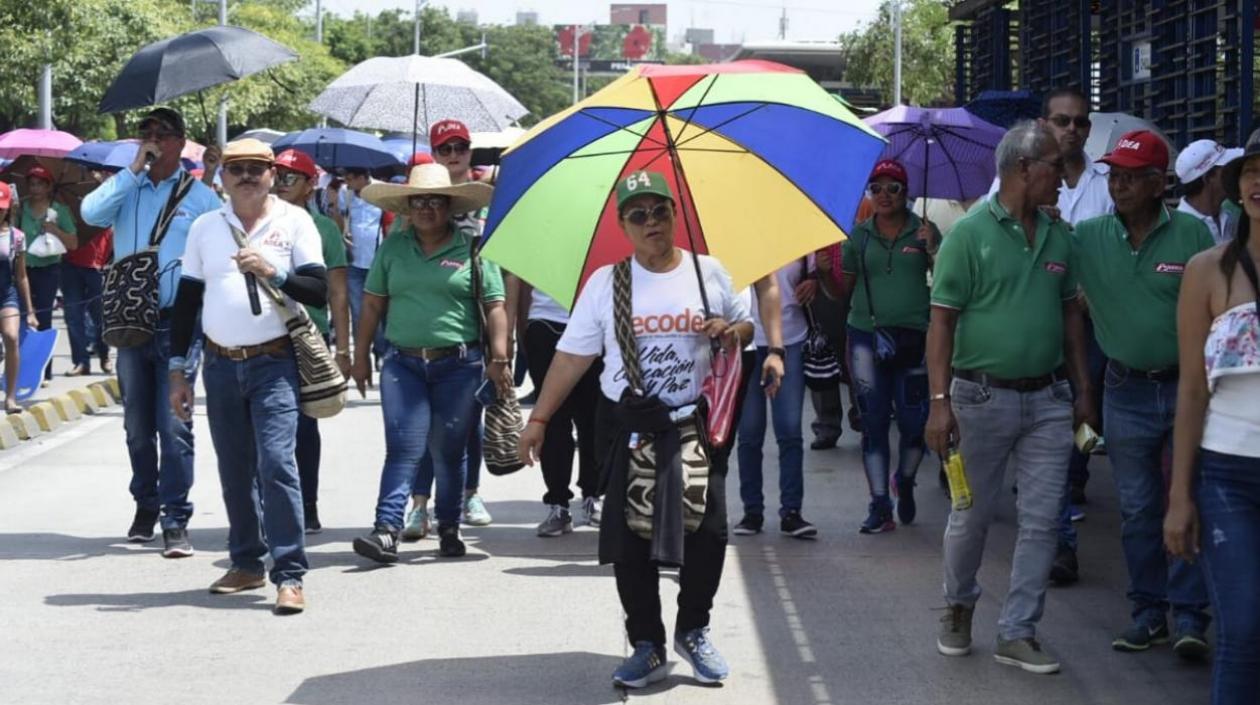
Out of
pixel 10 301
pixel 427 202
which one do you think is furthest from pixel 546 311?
pixel 10 301

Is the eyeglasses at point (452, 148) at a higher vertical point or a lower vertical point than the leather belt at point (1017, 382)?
higher

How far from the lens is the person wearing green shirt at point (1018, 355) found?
724cm

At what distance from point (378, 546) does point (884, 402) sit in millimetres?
2744

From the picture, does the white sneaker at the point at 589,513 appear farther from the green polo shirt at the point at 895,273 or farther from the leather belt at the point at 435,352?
the green polo shirt at the point at 895,273

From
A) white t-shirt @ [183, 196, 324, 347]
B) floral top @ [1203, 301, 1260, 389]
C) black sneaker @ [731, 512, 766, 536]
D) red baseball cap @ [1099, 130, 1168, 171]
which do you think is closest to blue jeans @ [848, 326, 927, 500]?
black sneaker @ [731, 512, 766, 536]

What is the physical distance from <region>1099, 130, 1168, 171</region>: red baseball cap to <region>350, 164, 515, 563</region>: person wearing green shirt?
124 inches

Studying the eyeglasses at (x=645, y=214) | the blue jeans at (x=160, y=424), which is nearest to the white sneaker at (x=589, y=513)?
the blue jeans at (x=160, y=424)

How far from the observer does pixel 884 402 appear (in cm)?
1044

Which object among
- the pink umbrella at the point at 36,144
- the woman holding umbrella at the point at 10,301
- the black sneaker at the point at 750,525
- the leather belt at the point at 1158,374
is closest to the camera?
the leather belt at the point at 1158,374

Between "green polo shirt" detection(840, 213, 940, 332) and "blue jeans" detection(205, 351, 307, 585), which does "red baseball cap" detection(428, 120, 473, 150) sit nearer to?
"green polo shirt" detection(840, 213, 940, 332)

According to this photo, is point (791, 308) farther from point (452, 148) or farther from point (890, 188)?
point (452, 148)

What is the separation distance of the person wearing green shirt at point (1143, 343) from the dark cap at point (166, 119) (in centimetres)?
426

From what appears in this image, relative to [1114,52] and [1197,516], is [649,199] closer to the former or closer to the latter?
[1197,516]

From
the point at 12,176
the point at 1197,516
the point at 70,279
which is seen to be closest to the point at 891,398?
the point at 1197,516
